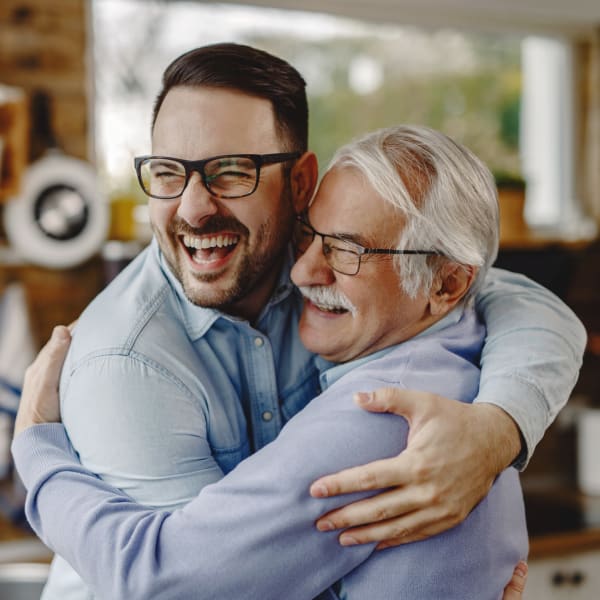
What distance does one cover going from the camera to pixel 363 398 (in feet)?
3.48

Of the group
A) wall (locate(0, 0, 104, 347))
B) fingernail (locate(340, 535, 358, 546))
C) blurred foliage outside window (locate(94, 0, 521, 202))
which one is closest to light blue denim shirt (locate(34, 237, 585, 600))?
fingernail (locate(340, 535, 358, 546))

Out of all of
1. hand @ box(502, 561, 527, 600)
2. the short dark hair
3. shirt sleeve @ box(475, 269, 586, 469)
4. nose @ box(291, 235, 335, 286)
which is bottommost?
hand @ box(502, 561, 527, 600)

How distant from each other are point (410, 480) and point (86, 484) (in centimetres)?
42

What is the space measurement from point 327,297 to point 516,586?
0.50m

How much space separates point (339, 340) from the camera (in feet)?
4.19

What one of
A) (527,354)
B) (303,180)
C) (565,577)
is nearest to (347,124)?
(565,577)

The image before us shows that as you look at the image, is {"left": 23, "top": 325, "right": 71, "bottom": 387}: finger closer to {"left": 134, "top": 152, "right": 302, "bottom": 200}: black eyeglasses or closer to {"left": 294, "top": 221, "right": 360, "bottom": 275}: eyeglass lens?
{"left": 134, "top": 152, "right": 302, "bottom": 200}: black eyeglasses

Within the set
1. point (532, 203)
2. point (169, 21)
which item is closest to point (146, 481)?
point (169, 21)

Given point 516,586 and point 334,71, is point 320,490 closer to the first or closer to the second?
point 516,586

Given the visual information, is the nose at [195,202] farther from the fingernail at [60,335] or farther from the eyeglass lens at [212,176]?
the fingernail at [60,335]

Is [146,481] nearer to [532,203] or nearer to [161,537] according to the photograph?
[161,537]

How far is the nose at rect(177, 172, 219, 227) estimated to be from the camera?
1218 mm

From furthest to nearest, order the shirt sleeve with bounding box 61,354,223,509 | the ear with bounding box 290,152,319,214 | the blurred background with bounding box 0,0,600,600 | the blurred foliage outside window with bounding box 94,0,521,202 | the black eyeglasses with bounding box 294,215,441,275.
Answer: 1. the blurred foliage outside window with bounding box 94,0,521,202
2. the blurred background with bounding box 0,0,600,600
3. the ear with bounding box 290,152,319,214
4. the black eyeglasses with bounding box 294,215,441,275
5. the shirt sleeve with bounding box 61,354,223,509

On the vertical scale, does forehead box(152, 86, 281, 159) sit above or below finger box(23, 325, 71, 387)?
above
